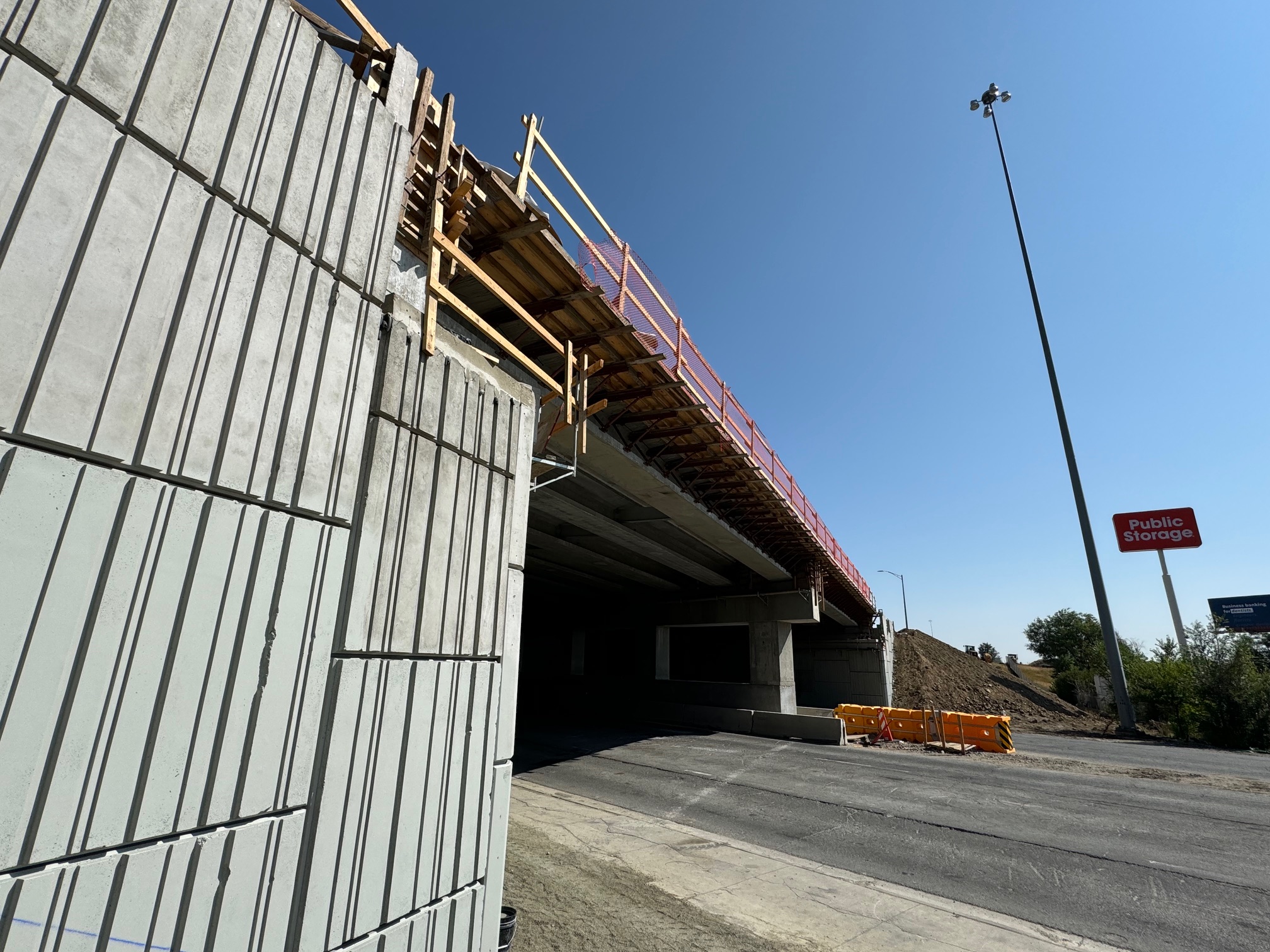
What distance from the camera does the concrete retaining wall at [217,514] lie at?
236 cm

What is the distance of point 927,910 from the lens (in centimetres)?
681

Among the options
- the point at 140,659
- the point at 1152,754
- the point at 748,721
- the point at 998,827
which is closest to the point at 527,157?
the point at 140,659

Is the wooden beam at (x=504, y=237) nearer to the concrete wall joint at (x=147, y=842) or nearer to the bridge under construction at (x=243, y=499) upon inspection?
the bridge under construction at (x=243, y=499)

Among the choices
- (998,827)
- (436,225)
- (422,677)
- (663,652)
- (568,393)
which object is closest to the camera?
(422,677)

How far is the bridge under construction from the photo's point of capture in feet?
7.80

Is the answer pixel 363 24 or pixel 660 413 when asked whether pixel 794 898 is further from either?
pixel 363 24

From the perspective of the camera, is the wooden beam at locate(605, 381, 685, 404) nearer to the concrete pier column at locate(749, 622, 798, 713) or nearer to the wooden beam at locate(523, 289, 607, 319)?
the wooden beam at locate(523, 289, 607, 319)

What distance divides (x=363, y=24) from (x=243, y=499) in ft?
13.2

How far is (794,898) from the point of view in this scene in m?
7.01

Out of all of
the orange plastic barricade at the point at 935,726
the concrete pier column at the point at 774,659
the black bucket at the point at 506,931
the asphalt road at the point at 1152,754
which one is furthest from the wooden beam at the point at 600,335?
the concrete pier column at the point at 774,659

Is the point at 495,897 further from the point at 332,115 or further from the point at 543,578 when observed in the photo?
the point at 543,578

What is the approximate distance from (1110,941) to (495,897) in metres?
6.38

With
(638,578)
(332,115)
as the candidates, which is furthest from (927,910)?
(638,578)

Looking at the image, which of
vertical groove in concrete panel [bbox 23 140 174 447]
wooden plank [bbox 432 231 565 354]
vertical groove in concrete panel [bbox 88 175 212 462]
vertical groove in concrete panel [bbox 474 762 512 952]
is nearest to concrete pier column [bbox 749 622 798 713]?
vertical groove in concrete panel [bbox 474 762 512 952]
